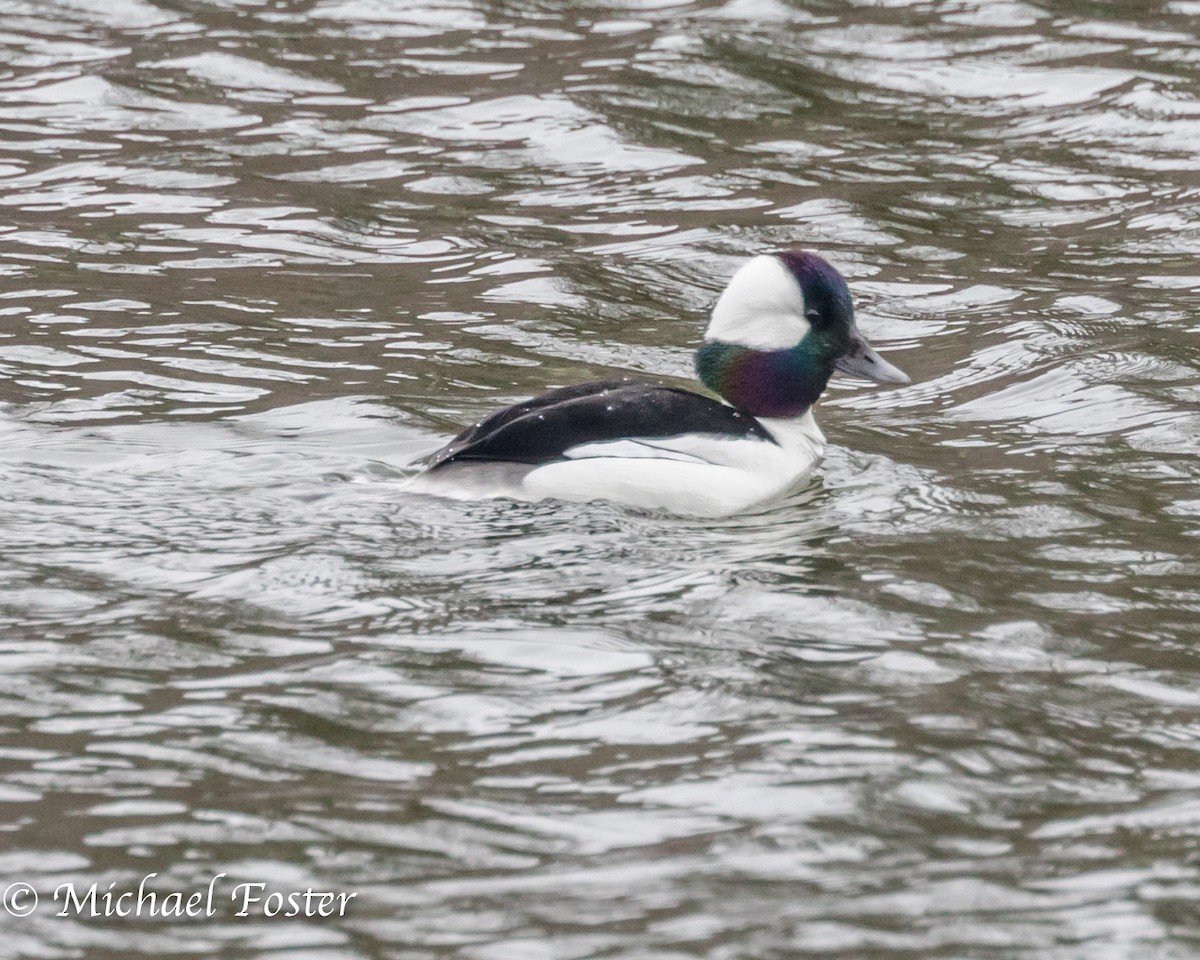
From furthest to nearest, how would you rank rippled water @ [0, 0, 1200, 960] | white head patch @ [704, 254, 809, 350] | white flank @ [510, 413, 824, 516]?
white head patch @ [704, 254, 809, 350] → white flank @ [510, 413, 824, 516] → rippled water @ [0, 0, 1200, 960]

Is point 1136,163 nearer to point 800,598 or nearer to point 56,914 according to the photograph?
point 800,598

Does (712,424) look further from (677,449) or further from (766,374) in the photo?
(766,374)

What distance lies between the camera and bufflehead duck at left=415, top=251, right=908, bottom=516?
258 inches

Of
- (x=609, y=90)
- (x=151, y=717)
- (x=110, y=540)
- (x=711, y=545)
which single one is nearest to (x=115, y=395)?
(x=110, y=540)

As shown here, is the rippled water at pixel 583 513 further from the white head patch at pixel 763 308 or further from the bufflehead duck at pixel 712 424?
the white head patch at pixel 763 308

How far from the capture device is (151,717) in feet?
15.2

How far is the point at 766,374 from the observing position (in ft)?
24.3

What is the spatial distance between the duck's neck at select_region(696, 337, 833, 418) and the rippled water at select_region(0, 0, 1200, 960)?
1.09ft

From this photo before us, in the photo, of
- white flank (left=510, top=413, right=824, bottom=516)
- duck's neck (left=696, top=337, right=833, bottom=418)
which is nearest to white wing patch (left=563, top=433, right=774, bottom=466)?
white flank (left=510, top=413, right=824, bottom=516)

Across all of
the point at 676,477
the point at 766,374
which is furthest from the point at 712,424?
the point at 766,374

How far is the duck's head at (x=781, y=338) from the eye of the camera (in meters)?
7.34

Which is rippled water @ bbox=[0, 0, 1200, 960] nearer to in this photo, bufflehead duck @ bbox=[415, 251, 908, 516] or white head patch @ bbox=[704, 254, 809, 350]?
bufflehead duck @ bbox=[415, 251, 908, 516]

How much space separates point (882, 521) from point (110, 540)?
105 inches

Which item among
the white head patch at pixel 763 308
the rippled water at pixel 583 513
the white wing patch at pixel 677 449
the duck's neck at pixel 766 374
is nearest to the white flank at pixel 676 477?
the white wing patch at pixel 677 449
